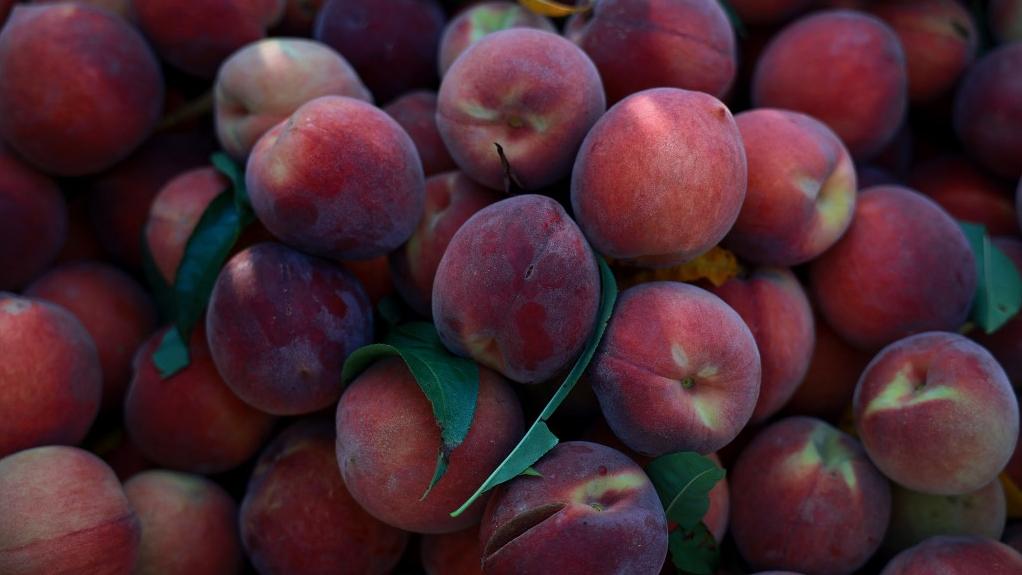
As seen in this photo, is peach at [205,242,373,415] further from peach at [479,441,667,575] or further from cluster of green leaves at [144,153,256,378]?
peach at [479,441,667,575]

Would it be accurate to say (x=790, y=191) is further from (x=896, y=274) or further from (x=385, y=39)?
(x=385, y=39)

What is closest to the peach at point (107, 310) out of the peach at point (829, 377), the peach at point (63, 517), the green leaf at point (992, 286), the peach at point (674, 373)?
the peach at point (63, 517)

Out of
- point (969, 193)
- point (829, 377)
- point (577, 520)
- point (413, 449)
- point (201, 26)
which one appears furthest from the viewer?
point (969, 193)

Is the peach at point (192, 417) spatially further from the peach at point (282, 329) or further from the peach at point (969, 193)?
the peach at point (969, 193)

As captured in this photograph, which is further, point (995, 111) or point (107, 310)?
point (995, 111)

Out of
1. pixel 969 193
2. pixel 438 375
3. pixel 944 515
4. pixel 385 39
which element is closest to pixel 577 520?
pixel 438 375

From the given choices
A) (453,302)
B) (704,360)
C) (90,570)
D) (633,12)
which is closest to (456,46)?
(633,12)
